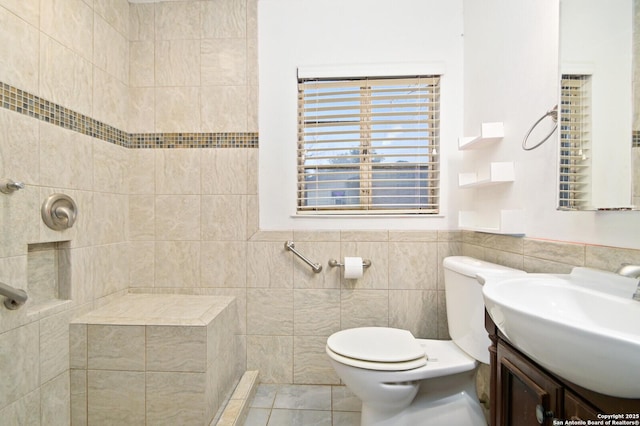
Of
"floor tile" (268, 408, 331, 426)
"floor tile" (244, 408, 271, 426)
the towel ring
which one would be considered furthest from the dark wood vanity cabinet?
"floor tile" (244, 408, 271, 426)

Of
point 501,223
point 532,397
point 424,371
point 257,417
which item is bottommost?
point 257,417

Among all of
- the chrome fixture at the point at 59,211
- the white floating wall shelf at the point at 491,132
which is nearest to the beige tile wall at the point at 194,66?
the chrome fixture at the point at 59,211

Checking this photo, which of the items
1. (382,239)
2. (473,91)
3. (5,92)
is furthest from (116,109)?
(473,91)

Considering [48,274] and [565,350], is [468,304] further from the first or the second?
[48,274]

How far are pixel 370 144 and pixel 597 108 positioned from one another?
1032mm

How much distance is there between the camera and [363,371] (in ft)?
3.75

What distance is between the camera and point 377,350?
1242mm

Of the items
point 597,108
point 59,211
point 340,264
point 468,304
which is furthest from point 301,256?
point 597,108

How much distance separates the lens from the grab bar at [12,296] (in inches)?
40.6

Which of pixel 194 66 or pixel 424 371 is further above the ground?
pixel 194 66

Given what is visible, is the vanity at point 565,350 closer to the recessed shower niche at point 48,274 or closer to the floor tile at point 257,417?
the floor tile at point 257,417

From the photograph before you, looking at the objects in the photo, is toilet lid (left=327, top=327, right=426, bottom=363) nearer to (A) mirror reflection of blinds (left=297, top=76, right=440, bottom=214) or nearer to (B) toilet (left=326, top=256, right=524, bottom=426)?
(B) toilet (left=326, top=256, right=524, bottom=426)

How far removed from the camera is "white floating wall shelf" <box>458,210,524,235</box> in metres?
1.22

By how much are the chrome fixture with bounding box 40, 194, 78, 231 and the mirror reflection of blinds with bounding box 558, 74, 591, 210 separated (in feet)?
6.91
